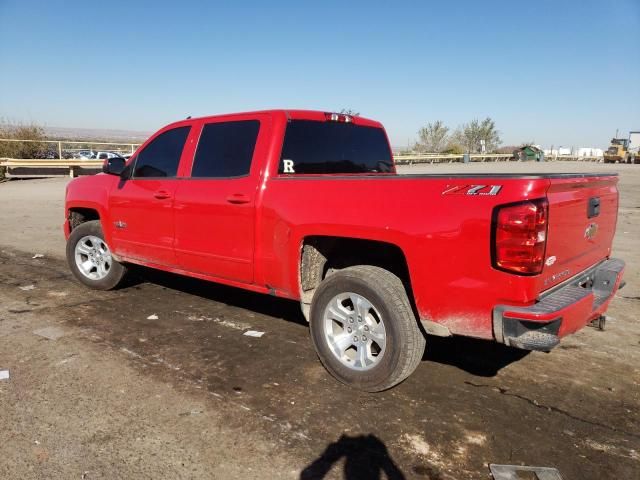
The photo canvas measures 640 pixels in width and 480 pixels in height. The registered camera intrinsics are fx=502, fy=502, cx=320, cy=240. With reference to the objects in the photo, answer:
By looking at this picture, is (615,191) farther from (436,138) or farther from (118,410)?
(436,138)

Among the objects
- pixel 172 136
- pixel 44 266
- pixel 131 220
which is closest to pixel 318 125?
pixel 172 136

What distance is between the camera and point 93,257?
580 cm

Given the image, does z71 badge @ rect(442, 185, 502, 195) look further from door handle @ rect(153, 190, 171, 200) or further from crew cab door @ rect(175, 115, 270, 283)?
door handle @ rect(153, 190, 171, 200)

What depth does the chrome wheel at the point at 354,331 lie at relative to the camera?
3.35m

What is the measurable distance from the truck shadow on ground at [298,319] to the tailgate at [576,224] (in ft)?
3.43

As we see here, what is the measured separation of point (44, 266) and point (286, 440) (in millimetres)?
5650

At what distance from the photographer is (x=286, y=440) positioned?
2818mm

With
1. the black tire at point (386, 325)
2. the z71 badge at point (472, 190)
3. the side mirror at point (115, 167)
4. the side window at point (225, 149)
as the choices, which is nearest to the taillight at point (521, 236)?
the z71 badge at point (472, 190)

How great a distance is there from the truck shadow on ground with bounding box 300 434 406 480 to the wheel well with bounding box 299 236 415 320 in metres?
1.00

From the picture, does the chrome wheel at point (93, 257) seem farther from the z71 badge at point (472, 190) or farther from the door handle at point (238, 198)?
the z71 badge at point (472, 190)

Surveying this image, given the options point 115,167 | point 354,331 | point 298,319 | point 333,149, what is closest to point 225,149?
point 333,149

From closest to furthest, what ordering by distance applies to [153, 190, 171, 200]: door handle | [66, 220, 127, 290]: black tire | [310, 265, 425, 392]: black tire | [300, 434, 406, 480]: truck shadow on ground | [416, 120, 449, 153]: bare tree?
[300, 434, 406, 480]: truck shadow on ground
[310, 265, 425, 392]: black tire
[153, 190, 171, 200]: door handle
[66, 220, 127, 290]: black tire
[416, 120, 449, 153]: bare tree

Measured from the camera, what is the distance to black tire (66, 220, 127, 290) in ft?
18.4

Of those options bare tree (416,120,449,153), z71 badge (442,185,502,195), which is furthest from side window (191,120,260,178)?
bare tree (416,120,449,153)
